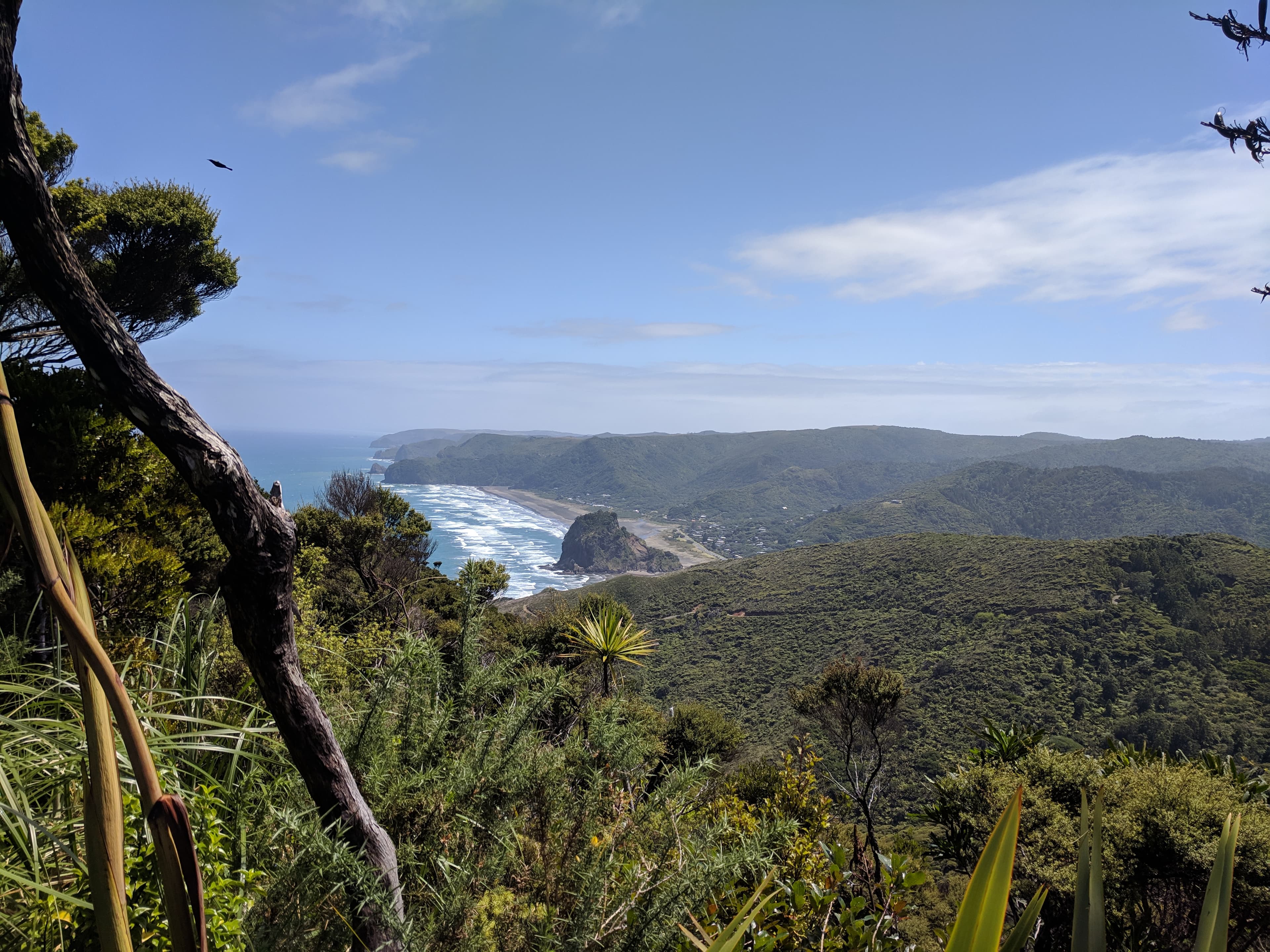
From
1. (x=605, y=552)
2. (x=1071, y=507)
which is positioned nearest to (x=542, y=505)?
(x=605, y=552)

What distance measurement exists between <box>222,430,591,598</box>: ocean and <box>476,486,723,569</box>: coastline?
441 centimetres

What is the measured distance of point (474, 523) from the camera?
10912 cm

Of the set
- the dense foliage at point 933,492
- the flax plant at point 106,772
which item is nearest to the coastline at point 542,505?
the dense foliage at point 933,492

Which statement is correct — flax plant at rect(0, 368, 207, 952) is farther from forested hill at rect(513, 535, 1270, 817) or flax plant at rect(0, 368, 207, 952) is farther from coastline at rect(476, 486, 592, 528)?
coastline at rect(476, 486, 592, 528)

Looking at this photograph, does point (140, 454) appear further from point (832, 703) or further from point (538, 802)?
point (832, 703)

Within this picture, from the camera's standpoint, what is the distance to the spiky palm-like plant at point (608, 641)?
7555 millimetres

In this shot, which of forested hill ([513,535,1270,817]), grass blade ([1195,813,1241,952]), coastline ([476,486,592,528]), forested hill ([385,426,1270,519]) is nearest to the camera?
grass blade ([1195,813,1241,952])

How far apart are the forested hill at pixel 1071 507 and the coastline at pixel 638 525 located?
19015mm

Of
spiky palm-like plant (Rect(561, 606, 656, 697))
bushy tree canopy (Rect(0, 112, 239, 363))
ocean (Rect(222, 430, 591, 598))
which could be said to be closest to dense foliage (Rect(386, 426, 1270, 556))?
ocean (Rect(222, 430, 591, 598))

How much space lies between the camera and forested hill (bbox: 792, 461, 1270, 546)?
102 metres

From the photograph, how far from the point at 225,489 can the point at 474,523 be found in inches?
4372

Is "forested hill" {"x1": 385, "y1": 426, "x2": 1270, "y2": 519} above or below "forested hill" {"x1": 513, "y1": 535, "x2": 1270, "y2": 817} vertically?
above

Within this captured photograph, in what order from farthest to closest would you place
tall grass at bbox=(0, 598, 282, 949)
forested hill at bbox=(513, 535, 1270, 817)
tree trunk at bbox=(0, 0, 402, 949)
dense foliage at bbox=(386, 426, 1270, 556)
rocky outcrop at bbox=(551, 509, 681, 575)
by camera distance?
dense foliage at bbox=(386, 426, 1270, 556)
rocky outcrop at bbox=(551, 509, 681, 575)
forested hill at bbox=(513, 535, 1270, 817)
tree trunk at bbox=(0, 0, 402, 949)
tall grass at bbox=(0, 598, 282, 949)

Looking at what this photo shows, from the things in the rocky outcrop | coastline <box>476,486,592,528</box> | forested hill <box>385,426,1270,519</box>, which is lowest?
the rocky outcrop
